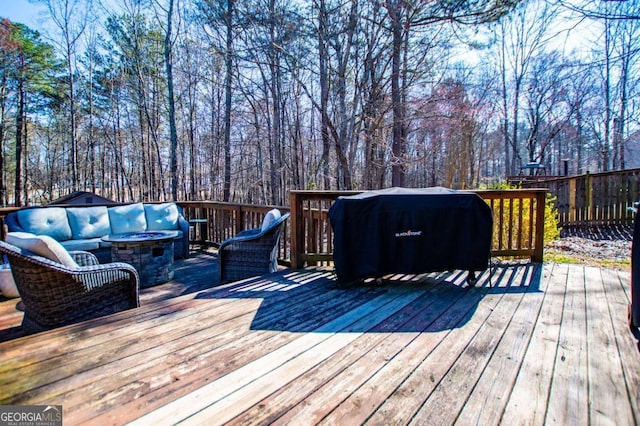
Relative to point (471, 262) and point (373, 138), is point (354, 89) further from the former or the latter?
point (471, 262)

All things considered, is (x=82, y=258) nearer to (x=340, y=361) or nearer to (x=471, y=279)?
(x=340, y=361)

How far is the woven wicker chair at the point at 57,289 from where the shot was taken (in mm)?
2096

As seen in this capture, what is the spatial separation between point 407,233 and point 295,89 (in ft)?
28.9

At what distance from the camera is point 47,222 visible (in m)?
4.34

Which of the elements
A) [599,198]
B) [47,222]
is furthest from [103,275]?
[599,198]

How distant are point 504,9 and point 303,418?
6963 mm

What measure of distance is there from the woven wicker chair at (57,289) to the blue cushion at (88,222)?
2635mm

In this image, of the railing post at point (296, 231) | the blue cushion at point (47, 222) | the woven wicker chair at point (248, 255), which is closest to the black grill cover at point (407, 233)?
the railing post at point (296, 231)

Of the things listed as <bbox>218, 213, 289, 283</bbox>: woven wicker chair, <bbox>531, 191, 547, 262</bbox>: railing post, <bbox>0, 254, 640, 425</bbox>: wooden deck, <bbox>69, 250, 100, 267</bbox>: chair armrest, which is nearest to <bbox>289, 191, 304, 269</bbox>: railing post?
<bbox>218, 213, 289, 283</bbox>: woven wicker chair

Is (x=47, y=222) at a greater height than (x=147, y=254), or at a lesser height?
greater

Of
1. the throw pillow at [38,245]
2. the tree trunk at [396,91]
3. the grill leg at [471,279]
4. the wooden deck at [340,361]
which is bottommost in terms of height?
the wooden deck at [340,361]

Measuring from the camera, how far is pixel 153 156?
14.4 meters

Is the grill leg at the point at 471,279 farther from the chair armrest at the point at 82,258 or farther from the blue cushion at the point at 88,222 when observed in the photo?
the blue cushion at the point at 88,222

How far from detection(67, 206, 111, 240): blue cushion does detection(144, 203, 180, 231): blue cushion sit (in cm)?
58
